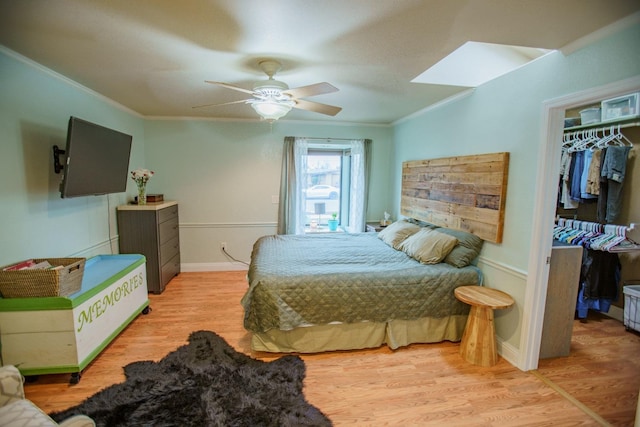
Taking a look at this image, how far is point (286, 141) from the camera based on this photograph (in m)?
4.43

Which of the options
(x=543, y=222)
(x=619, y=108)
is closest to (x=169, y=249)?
(x=543, y=222)

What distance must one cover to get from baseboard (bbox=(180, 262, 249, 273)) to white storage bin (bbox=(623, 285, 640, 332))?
453cm

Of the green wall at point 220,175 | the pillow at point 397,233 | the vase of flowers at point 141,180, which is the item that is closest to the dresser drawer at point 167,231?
the green wall at point 220,175

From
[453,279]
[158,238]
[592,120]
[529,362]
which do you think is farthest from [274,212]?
[592,120]

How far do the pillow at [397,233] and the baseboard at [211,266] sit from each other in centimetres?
229

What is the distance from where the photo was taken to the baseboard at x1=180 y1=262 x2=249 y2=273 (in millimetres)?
4504

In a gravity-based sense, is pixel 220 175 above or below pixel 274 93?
below

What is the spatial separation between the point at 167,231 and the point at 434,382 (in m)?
3.52

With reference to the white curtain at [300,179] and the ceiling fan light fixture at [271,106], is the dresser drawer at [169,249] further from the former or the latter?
the ceiling fan light fixture at [271,106]

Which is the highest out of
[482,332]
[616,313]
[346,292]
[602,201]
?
[602,201]

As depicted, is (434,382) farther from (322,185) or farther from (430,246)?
(322,185)

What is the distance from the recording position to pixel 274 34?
1785mm

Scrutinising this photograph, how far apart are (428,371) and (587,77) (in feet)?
7.48

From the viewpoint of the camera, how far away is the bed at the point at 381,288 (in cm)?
239
